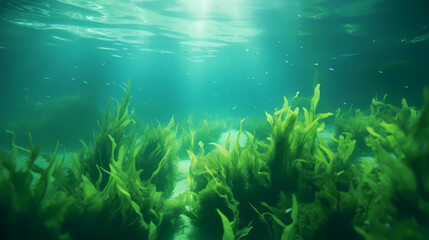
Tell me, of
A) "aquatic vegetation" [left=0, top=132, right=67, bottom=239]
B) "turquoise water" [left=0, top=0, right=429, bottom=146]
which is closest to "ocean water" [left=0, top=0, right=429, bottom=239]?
"turquoise water" [left=0, top=0, right=429, bottom=146]

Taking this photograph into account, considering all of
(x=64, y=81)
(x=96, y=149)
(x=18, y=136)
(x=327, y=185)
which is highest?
(x=327, y=185)

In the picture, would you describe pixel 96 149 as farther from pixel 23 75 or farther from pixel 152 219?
pixel 23 75

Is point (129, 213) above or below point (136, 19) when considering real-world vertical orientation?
below

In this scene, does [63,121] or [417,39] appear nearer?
[63,121]

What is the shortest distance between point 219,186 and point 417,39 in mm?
21557

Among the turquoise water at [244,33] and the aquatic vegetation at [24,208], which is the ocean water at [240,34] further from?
the aquatic vegetation at [24,208]

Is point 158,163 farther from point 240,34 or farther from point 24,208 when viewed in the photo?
point 240,34

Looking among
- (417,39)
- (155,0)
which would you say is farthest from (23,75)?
(417,39)

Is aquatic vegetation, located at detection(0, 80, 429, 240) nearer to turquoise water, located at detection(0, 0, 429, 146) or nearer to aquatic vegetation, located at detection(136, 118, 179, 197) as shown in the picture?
aquatic vegetation, located at detection(136, 118, 179, 197)

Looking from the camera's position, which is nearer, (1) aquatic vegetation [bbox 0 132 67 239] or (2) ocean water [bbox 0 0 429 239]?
(1) aquatic vegetation [bbox 0 132 67 239]

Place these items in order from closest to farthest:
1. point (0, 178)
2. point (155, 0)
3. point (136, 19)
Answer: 1. point (0, 178)
2. point (155, 0)
3. point (136, 19)

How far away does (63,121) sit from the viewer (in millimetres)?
11305

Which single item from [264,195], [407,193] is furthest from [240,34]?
[407,193]

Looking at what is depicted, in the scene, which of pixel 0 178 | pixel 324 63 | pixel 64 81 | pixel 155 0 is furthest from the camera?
pixel 64 81
